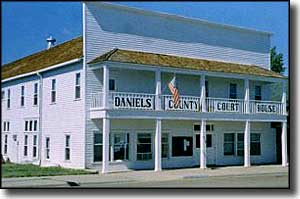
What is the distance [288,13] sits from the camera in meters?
11.4

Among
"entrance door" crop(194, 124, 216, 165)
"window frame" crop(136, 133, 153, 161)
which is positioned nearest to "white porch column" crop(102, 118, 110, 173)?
"window frame" crop(136, 133, 153, 161)

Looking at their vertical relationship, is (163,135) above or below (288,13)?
below

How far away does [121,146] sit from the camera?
19.4m

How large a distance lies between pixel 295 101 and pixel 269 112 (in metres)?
11.0

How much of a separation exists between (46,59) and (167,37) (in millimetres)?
4575

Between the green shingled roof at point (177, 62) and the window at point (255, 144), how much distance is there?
2597 millimetres

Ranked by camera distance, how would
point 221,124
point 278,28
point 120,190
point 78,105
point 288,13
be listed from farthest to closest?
point 221,124 → point 78,105 → point 278,28 → point 288,13 → point 120,190

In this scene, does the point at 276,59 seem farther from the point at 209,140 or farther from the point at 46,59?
the point at 46,59

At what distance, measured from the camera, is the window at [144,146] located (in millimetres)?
19844

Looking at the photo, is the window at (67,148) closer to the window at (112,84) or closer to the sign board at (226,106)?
the window at (112,84)

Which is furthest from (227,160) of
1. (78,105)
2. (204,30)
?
(78,105)

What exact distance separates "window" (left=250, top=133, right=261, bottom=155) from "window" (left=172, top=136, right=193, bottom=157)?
3.00m

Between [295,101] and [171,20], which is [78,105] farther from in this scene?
[295,101]

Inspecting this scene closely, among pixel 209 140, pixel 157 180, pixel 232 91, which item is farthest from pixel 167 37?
pixel 157 180
